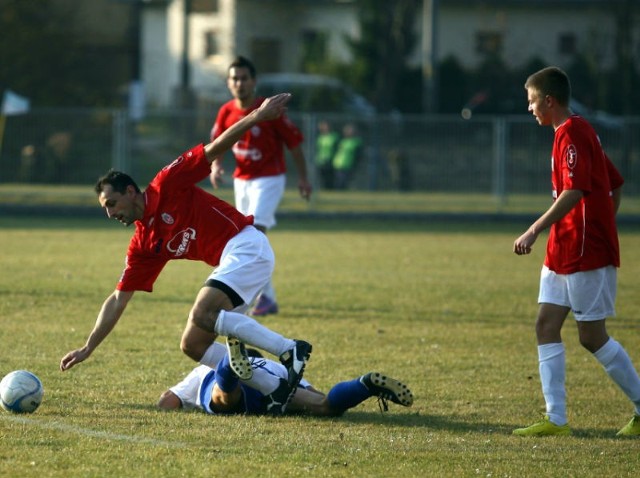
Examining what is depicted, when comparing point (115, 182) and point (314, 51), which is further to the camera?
point (314, 51)

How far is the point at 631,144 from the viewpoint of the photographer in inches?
953

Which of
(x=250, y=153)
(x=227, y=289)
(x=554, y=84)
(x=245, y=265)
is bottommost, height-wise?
(x=227, y=289)

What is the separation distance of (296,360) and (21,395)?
64.9 inches

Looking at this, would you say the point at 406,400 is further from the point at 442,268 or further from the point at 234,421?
the point at 442,268

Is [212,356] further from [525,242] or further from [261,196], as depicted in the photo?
[261,196]

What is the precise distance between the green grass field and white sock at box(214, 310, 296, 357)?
0.45 m

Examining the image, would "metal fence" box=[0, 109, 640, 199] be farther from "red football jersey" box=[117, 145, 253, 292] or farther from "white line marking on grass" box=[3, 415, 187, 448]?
"white line marking on grass" box=[3, 415, 187, 448]

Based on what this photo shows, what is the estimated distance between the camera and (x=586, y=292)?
21.2ft

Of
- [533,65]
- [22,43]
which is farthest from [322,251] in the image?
[533,65]

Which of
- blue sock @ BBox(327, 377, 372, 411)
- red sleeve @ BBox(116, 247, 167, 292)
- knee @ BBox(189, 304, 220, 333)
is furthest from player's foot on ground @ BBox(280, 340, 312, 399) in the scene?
red sleeve @ BBox(116, 247, 167, 292)

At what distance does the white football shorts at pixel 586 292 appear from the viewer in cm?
645

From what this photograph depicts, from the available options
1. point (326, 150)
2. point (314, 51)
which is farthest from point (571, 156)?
point (314, 51)

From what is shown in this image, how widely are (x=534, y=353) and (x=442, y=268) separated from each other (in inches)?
230

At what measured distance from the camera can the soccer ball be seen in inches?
265
